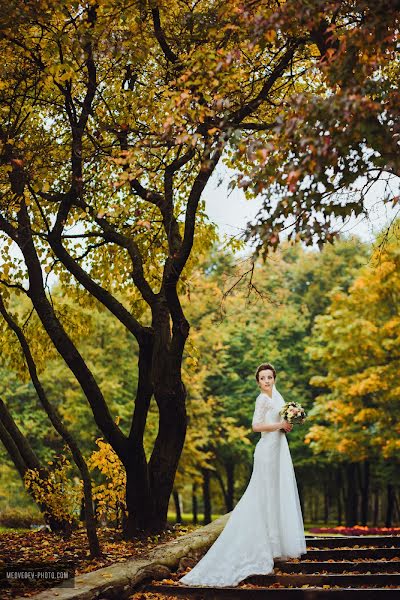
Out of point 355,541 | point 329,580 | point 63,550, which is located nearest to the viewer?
point 329,580

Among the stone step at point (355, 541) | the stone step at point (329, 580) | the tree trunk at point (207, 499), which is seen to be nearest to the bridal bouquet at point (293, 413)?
the stone step at point (329, 580)

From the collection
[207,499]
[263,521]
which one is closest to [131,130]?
[263,521]

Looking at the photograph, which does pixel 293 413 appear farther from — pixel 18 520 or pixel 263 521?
pixel 18 520

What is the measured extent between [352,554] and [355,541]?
49.3 inches

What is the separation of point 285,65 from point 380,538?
6997mm

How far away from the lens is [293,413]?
31.7ft

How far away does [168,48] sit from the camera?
36.1 ft

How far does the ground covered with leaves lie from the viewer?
8.67m

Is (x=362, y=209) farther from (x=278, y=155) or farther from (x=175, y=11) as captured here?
(x=175, y=11)

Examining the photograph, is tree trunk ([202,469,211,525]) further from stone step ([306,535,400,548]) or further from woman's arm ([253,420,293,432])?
woman's arm ([253,420,293,432])

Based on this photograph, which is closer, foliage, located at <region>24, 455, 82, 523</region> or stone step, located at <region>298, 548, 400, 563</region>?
stone step, located at <region>298, 548, 400, 563</region>

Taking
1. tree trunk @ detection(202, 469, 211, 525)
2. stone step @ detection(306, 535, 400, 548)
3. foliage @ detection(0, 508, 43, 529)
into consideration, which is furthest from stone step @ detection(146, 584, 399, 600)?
tree trunk @ detection(202, 469, 211, 525)

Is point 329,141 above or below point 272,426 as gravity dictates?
above

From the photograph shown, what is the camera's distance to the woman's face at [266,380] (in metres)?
10.1
